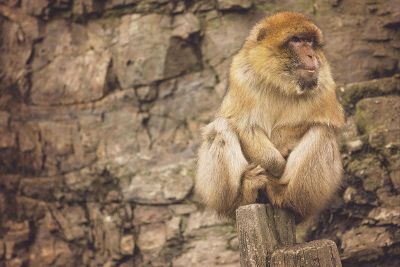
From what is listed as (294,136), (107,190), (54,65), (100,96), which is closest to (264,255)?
(294,136)

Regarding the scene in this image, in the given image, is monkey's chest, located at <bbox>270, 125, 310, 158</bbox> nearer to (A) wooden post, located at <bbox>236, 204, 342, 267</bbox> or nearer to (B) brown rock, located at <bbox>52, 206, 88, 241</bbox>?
(A) wooden post, located at <bbox>236, 204, 342, 267</bbox>

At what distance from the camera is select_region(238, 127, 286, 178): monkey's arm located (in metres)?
4.59

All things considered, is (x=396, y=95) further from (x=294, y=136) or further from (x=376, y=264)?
(x=294, y=136)

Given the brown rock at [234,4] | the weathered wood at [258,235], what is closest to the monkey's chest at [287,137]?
the weathered wood at [258,235]

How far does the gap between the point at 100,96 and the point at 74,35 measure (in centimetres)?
94

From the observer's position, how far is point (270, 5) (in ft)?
25.7

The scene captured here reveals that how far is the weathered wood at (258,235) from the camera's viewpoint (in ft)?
13.1

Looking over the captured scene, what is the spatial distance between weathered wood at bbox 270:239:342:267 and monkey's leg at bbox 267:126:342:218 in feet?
2.31

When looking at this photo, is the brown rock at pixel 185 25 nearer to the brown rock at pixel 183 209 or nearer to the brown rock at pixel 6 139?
the brown rock at pixel 183 209

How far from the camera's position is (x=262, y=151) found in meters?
4.61

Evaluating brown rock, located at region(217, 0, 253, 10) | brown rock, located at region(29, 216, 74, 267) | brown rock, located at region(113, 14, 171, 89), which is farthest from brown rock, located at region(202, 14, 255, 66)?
brown rock, located at region(29, 216, 74, 267)

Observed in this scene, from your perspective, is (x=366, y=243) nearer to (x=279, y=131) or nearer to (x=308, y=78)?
(x=279, y=131)

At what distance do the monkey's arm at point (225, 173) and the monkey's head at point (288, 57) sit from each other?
0.49 metres

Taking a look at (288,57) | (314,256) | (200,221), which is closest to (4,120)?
(200,221)
